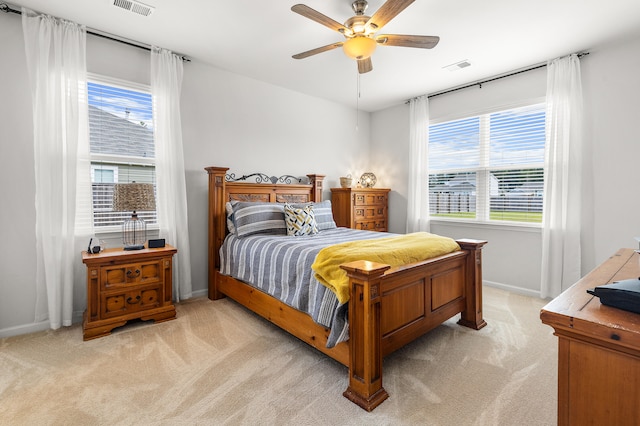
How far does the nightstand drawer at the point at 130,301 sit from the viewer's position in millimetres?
2650

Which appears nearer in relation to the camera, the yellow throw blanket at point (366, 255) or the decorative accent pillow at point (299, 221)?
the yellow throw blanket at point (366, 255)

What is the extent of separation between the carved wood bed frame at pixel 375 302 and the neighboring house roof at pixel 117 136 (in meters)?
0.68

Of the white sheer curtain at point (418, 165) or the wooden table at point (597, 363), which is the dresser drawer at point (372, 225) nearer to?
the white sheer curtain at point (418, 165)

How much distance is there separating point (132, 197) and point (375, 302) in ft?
7.54

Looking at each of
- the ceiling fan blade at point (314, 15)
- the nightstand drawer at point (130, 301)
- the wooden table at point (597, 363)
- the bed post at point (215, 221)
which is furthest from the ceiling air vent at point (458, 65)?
the nightstand drawer at point (130, 301)

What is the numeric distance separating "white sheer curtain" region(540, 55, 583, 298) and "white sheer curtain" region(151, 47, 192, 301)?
4115mm

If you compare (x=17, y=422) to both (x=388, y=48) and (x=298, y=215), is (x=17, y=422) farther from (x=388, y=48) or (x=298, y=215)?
(x=388, y=48)

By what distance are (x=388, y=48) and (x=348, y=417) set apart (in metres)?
3.26

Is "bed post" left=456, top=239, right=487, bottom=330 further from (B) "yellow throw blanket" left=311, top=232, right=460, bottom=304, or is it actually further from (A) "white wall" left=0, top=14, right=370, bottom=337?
(A) "white wall" left=0, top=14, right=370, bottom=337

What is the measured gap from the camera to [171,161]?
3.29 metres

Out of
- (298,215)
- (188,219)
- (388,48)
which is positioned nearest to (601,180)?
(388,48)

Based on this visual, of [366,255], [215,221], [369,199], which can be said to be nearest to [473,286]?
[366,255]

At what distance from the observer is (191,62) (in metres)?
3.56

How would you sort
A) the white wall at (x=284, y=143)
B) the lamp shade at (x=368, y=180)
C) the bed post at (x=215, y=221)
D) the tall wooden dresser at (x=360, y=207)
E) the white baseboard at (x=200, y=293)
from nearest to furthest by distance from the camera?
the white wall at (x=284, y=143), the bed post at (x=215, y=221), the white baseboard at (x=200, y=293), the tall wooden dresser at (x=360, y=207), the lamp shade at (x=368, y=180)
